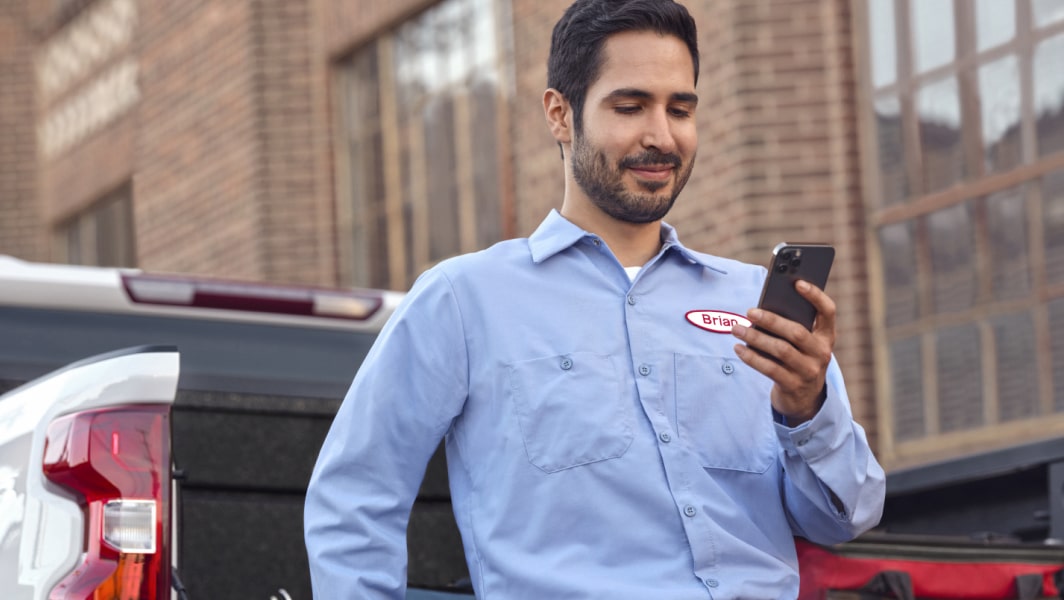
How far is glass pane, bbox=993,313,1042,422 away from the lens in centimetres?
766

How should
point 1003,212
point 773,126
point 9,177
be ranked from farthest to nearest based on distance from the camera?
point 9,177 < point 773,126 < point 1003,212

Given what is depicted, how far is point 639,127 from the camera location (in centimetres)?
290

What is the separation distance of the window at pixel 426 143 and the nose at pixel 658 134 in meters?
7.60

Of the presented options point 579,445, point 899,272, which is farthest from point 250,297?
point 899,272

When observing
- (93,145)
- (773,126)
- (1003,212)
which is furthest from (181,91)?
(1003,212)

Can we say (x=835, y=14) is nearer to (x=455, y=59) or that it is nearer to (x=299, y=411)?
(x=455, y=59)

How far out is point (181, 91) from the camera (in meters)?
13.9

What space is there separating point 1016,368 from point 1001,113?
1.07 metres

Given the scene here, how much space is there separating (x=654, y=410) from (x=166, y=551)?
94 centimetres

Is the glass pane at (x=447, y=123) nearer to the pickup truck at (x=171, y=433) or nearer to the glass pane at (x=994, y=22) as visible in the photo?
the glass pane at (x=994, y=22)

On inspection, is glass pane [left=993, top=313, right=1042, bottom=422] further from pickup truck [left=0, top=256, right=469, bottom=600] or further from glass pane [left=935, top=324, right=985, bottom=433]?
pickup truck [left=0, top=256, right=469, bottom=600]

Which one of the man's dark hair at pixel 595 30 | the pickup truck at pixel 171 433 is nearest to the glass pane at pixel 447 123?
the pickup truck at pixel 171 433

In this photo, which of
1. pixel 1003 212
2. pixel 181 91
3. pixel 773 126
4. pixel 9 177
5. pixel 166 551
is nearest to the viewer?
pixel 166 551

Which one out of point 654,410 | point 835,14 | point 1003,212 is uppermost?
point 835,14
